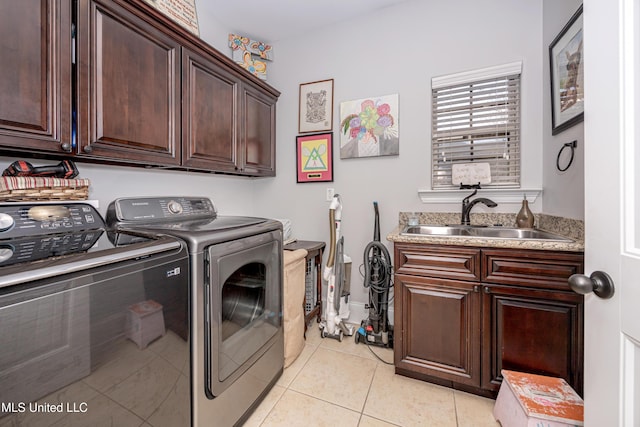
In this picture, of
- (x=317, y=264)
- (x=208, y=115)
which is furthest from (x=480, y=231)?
(x=208, y=115)

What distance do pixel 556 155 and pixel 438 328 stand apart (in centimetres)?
139

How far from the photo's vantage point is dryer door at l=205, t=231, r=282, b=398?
3.71 feet

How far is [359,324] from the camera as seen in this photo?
7.93ft

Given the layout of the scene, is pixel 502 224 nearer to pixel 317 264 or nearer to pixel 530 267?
pixel 530 267

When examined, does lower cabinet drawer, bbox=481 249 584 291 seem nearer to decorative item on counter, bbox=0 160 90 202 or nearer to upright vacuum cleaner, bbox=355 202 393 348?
upright vacuum cleaner, bbox=355 202 393 348

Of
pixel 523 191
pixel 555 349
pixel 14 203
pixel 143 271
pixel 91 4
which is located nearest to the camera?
pixel 143 271

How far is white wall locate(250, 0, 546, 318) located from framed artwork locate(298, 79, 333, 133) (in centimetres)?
7

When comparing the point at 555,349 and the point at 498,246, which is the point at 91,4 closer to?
the point at 498,246

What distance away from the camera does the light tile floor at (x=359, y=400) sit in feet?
4.52

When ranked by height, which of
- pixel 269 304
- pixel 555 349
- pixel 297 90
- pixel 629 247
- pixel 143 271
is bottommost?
pixel 555 349

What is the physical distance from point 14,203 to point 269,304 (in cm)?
123

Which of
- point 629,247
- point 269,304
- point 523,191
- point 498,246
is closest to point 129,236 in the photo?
point 269,304

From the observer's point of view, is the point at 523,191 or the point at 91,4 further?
the point at 523,191
